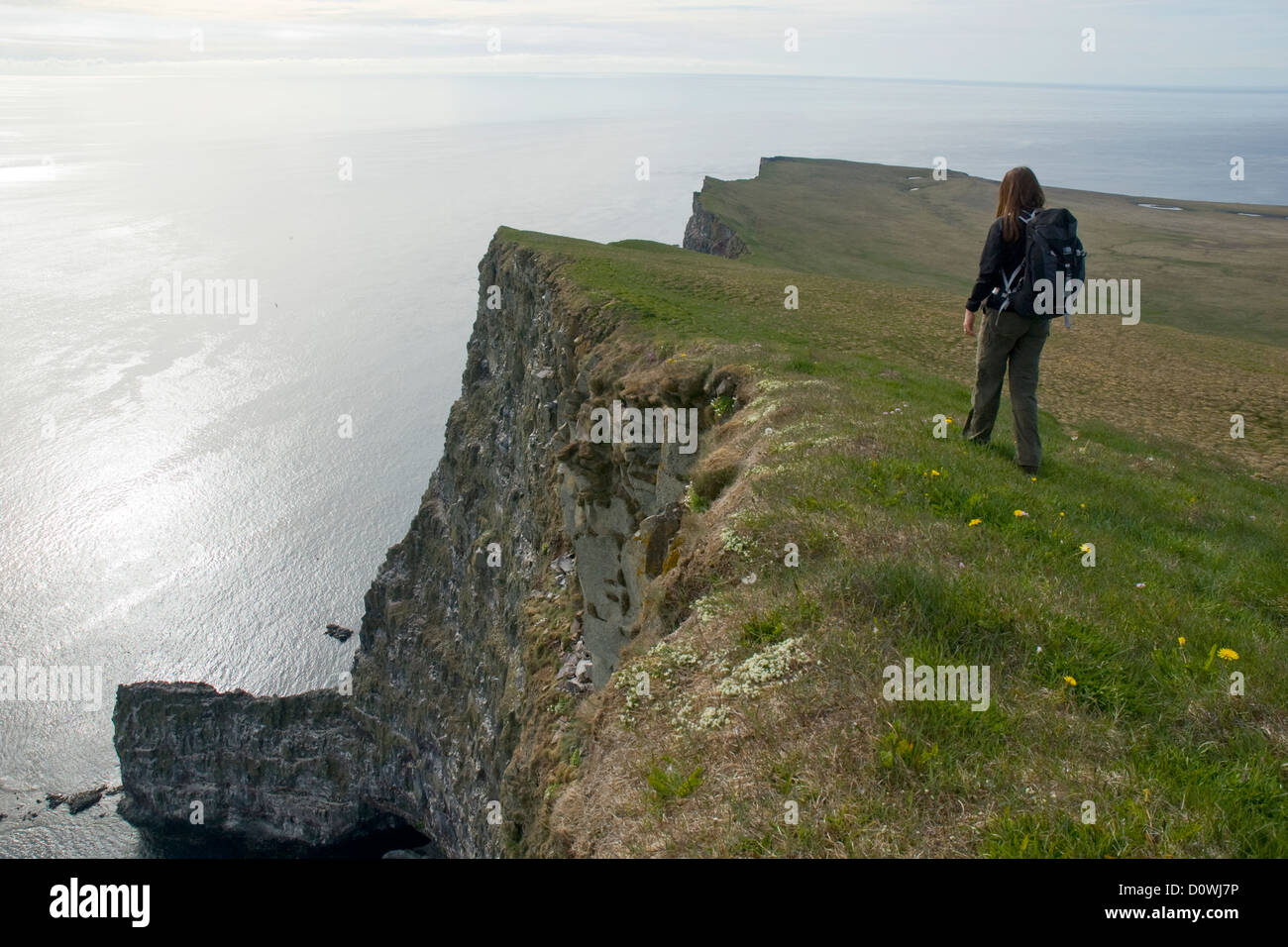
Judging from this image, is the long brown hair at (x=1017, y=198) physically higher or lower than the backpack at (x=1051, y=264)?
higher

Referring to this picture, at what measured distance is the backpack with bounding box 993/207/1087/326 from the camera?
34.7 ft

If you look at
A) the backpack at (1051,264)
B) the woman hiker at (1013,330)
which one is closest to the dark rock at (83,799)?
the woman hiker at (1013,330)

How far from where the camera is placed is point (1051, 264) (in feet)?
34.8

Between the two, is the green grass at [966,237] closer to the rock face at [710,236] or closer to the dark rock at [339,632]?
the rock face at [710,236]

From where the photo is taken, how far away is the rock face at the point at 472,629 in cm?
2031

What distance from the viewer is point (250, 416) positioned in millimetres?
127438

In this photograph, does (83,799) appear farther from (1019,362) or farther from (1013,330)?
(1013,330)

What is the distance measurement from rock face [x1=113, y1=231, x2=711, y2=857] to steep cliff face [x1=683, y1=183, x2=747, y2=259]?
35.9 meters

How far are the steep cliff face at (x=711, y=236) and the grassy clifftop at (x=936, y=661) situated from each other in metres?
68.8

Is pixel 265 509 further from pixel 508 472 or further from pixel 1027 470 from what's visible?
pixel 1027 470

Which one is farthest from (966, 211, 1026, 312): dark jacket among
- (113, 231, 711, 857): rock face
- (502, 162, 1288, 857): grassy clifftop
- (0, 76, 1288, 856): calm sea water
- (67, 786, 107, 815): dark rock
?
(67, 786, 107, 815): dark rock

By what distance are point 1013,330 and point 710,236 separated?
83859mm

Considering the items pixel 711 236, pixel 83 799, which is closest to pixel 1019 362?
pixel 711 236

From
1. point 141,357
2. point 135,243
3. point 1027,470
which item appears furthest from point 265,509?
point 135,243
